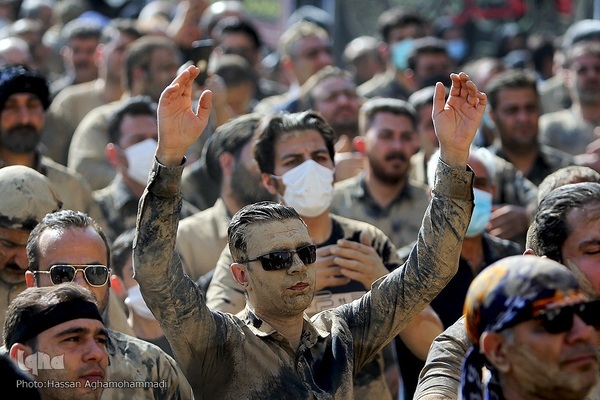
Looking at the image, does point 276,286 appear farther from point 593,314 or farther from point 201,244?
point 201,244

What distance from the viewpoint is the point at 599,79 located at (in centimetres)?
987

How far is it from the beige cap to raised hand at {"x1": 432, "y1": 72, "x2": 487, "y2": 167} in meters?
2.04

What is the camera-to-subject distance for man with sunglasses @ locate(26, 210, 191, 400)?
4980 mm

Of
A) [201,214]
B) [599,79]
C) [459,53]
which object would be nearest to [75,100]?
[201,214]

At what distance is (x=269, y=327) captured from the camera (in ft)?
15.2

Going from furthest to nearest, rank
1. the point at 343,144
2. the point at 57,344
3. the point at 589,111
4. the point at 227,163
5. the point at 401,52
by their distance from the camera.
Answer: the point at 401,52
the point at 589,111
the point at 343,144
the point at 227,163
the point at 57,344

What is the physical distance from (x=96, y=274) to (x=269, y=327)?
948mm

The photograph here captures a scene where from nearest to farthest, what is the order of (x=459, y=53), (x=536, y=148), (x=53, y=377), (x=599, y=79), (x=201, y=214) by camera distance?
1. (x=53, y=377)
2. (x=201, y=214)
3. (x=536, y=148)
4. (x=599, y=79)
5. (x=459, y=53)

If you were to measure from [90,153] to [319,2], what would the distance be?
6.64 metres

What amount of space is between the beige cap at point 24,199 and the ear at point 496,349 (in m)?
2.67

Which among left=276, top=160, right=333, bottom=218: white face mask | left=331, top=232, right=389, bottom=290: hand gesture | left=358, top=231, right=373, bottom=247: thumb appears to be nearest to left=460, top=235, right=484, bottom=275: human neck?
left=358, top=231, right=373, bottom=247: thumb

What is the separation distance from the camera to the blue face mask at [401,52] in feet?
37.6

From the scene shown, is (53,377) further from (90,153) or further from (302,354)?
(90,153)

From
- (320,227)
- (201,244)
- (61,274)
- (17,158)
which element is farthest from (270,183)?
(17,158)
